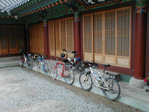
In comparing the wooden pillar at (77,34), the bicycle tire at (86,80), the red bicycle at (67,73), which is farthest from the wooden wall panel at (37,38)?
the bicycle tire at (86,80)

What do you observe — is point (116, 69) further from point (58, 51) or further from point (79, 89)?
point (58, 51)

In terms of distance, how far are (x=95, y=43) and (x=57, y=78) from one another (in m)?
2.47

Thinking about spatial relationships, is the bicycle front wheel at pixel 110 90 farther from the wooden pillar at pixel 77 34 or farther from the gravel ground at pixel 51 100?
the wooden pillar at pixel 77 34

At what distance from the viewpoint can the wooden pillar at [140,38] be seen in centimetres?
513

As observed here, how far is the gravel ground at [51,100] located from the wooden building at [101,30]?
71.1 inches

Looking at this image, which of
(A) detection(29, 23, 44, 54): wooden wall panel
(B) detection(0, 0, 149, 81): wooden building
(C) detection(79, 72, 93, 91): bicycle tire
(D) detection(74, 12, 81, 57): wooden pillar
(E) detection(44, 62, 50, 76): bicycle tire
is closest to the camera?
(B) detection(0, 0, 149, 81): wooden building

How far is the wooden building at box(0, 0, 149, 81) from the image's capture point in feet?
17.5

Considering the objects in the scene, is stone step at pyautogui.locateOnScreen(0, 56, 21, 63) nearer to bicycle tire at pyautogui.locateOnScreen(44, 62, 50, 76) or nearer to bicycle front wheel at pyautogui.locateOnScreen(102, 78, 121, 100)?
bicycle tire at pyautogui.locateOnScreen(44, 62, 50, 76)

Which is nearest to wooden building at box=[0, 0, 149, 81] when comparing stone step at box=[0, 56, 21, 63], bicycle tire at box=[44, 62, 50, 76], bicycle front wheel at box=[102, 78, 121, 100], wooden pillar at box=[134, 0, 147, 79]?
wooden pillar at box=[134, 0, 147, 79]

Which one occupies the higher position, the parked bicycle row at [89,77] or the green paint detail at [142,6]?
the green paint detail at [142,6]

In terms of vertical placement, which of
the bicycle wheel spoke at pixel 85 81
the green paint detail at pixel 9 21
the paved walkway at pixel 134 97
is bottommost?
the paved walkway at pixel 134 97

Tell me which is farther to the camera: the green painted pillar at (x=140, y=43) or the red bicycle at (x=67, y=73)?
the red bicycle at (x=67, y=73)

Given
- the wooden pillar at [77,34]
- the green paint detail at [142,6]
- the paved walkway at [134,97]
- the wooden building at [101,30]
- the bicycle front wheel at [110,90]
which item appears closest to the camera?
the paved walkway at [134,97]

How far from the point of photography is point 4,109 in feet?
14.3
